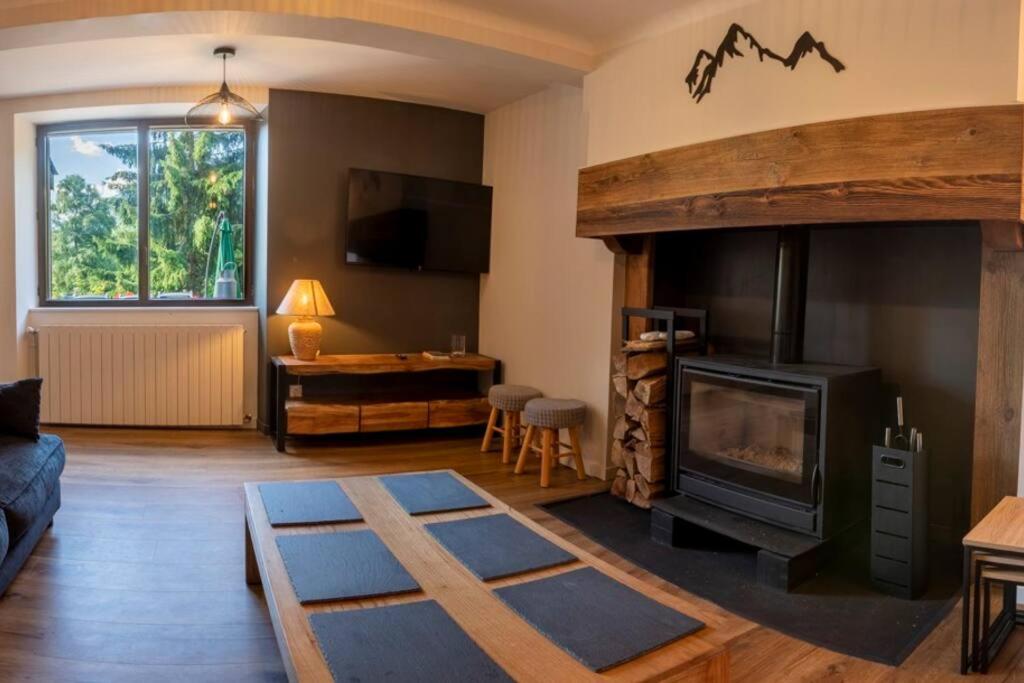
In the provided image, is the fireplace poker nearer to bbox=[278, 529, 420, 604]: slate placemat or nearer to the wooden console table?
bbox=[278, 529, 420, 604]: slate placemat

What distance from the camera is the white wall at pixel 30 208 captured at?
15.1 ft

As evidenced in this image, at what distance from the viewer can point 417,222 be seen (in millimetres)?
4867

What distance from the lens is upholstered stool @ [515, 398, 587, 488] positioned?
12.5ft

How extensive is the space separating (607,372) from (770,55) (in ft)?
6.07

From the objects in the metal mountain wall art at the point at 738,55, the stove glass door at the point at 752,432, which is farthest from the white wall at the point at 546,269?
the metal mountain wall art at the point at 738,55

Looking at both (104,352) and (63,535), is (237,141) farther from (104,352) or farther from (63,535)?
(63,535)

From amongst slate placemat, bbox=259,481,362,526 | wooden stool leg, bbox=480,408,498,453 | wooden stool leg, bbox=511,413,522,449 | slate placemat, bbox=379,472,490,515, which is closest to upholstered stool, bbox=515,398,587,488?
wooden stool leg, bbox=511,413,522,449

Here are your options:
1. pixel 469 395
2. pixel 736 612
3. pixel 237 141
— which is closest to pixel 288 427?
pixel 469 395

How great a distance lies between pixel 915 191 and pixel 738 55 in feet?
3.17

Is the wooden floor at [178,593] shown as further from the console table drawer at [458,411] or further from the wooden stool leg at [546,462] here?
the console table drawer at [458,411]

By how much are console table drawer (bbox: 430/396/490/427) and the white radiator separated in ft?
4.73

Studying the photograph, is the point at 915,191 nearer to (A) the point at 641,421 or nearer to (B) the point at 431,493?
(A) the point at 641,421

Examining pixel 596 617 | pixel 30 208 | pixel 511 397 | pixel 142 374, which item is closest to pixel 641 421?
pixel 511 397

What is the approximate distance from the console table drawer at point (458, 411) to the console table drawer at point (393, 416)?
0.25 feet
